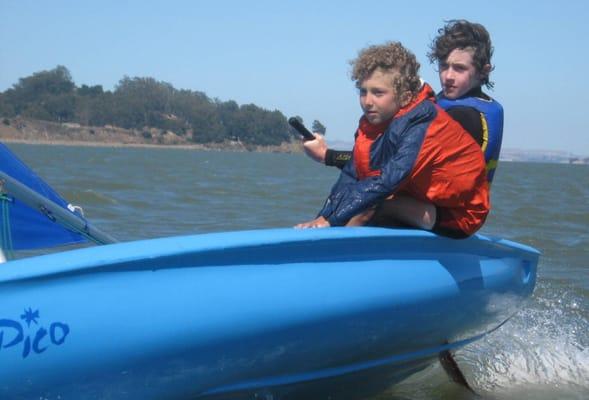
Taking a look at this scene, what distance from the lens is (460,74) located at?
11.4 feet

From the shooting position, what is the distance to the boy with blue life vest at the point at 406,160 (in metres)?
3.00

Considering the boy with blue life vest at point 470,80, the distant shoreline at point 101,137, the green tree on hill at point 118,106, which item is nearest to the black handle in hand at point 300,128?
the boy with blue life vest at point 470,80

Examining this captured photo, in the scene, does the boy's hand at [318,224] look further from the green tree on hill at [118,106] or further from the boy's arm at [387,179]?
the green tree on hill at [118,106]

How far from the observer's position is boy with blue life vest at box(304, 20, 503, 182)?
333cm

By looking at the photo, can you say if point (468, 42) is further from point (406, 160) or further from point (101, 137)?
point (101, 137)

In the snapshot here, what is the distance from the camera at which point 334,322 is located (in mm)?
2822

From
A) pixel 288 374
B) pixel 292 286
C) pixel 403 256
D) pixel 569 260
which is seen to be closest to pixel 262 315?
pixel 292 286

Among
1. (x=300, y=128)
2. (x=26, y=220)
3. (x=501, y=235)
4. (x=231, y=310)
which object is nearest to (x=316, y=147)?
(x=300, y=128)

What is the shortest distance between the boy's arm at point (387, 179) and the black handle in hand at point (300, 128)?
580 millimetres

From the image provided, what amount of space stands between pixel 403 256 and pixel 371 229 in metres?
0.18

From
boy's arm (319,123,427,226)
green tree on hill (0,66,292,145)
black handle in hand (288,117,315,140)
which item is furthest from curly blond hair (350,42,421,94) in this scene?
green tree on hill (0,66,292,145)

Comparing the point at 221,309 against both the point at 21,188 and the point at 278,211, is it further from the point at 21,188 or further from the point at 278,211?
the point at 278,211

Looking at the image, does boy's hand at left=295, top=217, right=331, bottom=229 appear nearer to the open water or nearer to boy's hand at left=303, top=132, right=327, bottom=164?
boy's hand at left=303, top=132, right=327, bottom=164

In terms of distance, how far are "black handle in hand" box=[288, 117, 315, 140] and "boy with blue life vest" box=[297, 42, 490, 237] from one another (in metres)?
0.41
